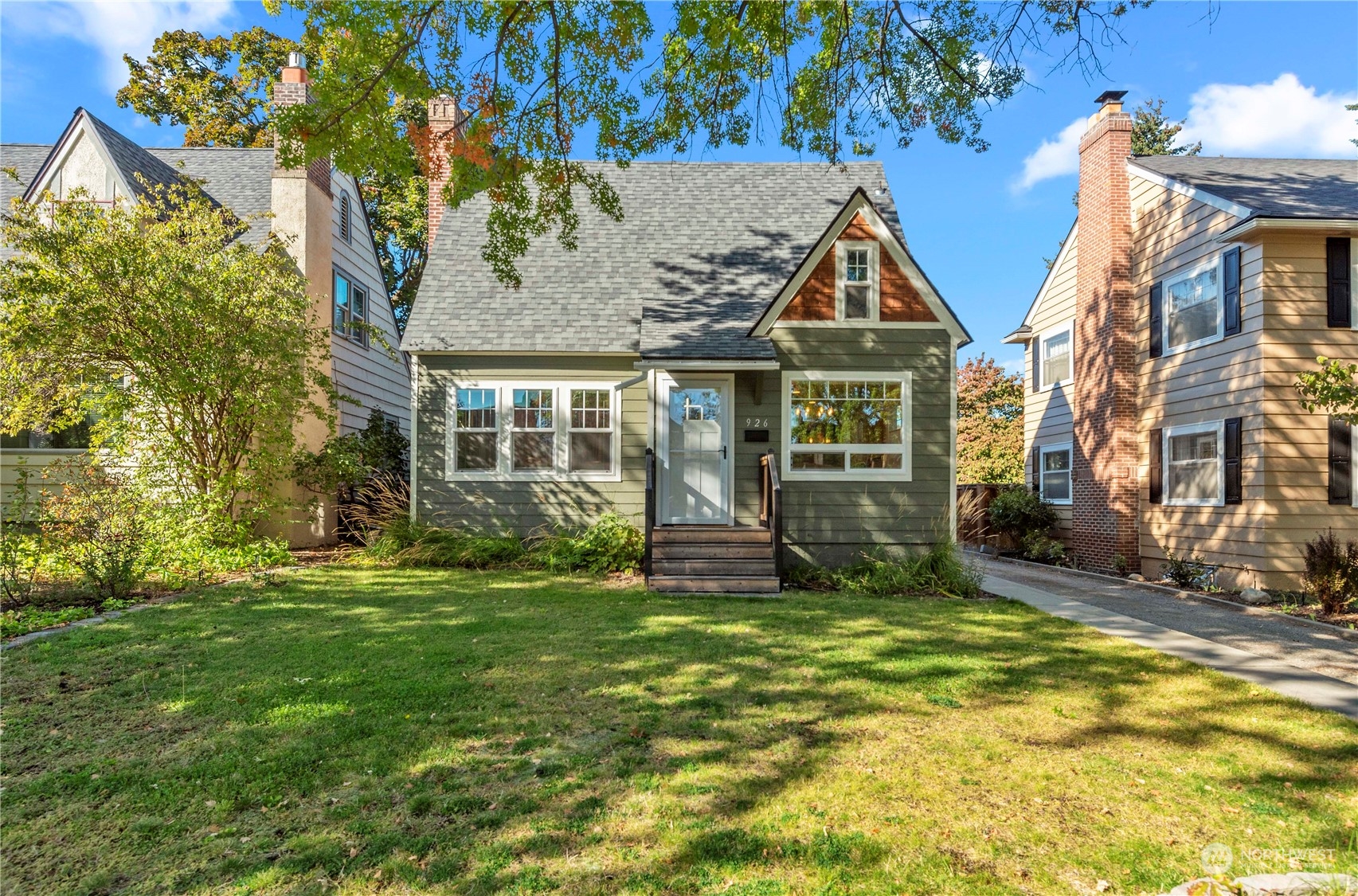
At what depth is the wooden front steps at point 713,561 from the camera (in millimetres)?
9164

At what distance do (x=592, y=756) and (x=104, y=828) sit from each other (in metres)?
2.21

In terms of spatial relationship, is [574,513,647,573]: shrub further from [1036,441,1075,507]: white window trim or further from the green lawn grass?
[1036,441,1075,507]: white window trim

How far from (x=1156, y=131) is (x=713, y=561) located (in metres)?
27.8

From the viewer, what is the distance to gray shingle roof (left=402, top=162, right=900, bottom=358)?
11586mm

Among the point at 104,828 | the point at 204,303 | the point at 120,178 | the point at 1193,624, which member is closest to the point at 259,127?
the point at 120,178

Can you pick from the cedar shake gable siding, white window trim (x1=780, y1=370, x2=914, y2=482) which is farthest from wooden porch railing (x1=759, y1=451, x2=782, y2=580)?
the cedar shake gable siding

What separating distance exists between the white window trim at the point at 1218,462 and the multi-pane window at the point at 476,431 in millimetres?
12096

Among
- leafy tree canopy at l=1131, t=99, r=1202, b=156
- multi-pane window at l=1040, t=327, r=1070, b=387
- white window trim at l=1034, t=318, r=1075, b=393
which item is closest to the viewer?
white window trim at l=1034, t=318, r=1075, b=393

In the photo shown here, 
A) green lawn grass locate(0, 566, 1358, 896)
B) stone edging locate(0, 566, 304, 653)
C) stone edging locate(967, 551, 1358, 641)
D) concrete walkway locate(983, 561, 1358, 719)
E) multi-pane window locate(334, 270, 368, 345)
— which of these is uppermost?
multi-pane window locate(334, 270, 368, 345)

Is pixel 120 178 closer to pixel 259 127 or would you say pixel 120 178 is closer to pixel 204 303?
pixel 204 303

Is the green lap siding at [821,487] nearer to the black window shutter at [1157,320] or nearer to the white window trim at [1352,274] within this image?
the black window shutter at [1157,320]

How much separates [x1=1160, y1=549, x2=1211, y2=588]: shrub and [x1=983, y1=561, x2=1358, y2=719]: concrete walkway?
2.17ft

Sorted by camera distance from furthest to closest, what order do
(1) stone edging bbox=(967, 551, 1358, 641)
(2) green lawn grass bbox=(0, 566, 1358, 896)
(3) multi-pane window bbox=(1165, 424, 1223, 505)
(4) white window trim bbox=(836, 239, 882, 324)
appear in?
(3) multi-pane window bbox=(1165, 424, 1223, 505), (4) white window trim bbox=(836, 239, 882, 324), (1) stone edging bbox=(967, 551, 1358, 641), (2) green lawn grass bbox=(0, 566, 1358, 896)

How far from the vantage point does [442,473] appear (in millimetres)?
11625
